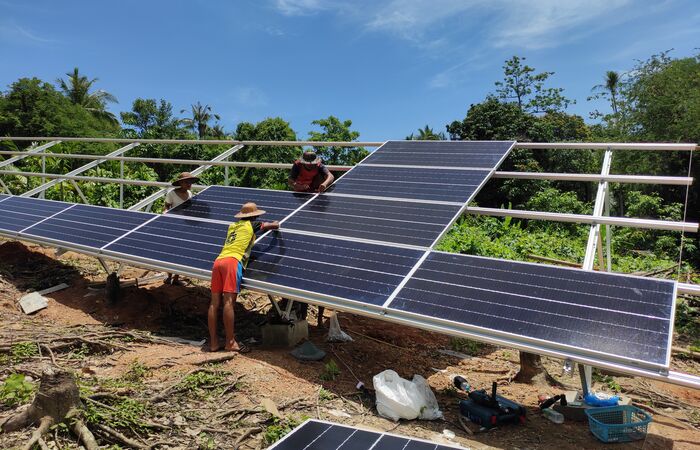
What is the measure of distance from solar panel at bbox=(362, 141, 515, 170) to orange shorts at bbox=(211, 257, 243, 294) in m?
3.34

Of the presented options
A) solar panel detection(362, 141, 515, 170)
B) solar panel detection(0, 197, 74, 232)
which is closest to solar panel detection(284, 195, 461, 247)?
solar panel detection(362, 141, 515, 170)

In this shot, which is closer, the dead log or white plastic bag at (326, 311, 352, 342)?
the dead log

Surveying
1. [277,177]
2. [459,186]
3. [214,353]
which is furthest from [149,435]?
[277,177]

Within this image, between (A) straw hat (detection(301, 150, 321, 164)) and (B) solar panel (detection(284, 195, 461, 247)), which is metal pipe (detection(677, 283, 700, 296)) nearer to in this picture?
(B) solar panel (detection(284, 195, 461, 247))

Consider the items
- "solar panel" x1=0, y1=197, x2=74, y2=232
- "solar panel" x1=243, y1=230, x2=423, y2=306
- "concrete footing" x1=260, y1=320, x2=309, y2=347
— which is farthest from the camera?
"solar panel" x1=0, y1=197, x2=74, y2=232

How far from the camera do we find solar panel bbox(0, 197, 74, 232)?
991 centimetres

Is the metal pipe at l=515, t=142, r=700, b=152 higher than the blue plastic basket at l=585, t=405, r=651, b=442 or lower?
higher

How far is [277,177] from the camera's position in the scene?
1061 inches

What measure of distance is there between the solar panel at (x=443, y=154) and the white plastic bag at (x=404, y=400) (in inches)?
146

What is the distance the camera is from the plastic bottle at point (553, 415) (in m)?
5.49

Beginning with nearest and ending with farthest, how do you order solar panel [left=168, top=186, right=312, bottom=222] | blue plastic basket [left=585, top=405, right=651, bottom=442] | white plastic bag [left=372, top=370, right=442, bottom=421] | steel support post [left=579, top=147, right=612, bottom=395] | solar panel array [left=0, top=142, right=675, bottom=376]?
solar panel array [left=0, top=142, right=675, bottom=376] → blue plastic basket [left=585, top=405, right=651, bottom=442] → white plastic bag [left=372, top=370, right=442, bottom=421] → steel support post [left=579, top=147, right=612, bottom=395] → solar panel [left=168, top=186, right=312, bottom=222]

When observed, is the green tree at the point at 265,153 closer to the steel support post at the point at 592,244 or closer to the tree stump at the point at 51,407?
the steel support post at the point at 592,244

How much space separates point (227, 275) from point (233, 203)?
7.78 ft

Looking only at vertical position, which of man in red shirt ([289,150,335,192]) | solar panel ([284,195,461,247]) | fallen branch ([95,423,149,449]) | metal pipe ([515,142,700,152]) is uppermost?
metal pipe ([515,142,700,152])
